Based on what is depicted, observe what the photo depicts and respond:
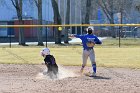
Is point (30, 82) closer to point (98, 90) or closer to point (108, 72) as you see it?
point (98, 90)

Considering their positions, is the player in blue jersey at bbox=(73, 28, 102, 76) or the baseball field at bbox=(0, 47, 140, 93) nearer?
the baseball field at bbox=(0, 47, 140, 93)

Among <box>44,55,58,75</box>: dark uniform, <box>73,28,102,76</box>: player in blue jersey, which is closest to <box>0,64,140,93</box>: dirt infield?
<box>44,55,58,75</box>: dark uniform

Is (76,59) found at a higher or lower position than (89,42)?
lower

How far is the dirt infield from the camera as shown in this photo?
9.80 m

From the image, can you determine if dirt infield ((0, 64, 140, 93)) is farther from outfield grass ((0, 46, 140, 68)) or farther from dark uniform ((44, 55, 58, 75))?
outfield grass ((0, 46, 140, 68))

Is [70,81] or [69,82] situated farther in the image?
[70,81]

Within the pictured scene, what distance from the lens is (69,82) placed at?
1126 cm

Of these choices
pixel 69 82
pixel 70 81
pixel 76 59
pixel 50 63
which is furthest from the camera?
pixel 76 59

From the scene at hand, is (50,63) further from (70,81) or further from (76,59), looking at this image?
(76,59)

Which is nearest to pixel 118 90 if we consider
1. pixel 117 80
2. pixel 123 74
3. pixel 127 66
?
pixel 117 80

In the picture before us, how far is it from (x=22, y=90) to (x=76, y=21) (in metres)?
90.0

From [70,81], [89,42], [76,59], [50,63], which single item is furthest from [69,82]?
[76,59]

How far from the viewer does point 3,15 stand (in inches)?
2381

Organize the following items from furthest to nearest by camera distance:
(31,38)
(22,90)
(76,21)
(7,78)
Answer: (76,21)
(31,38)
(7,78)
(22,90)
